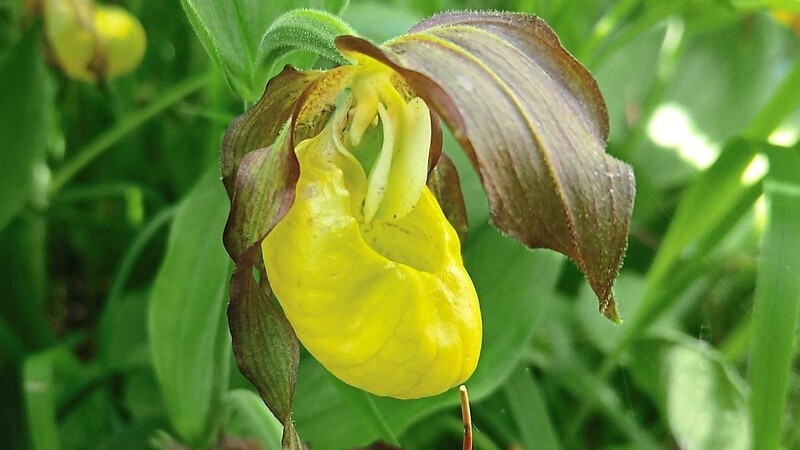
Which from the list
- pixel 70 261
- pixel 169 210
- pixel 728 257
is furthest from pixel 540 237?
pixel 70 261

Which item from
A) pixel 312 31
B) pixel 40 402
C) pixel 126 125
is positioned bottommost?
pixel 40 402

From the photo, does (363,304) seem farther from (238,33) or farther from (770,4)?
(770,4)

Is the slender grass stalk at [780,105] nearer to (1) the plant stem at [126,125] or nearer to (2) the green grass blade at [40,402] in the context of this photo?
(1) the plant stem at [126,125]

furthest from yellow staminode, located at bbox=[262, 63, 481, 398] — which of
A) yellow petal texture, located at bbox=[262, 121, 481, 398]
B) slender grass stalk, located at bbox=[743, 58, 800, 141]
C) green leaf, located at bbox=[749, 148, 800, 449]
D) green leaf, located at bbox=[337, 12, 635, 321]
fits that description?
slender grass stalk, located at bbox=[743, 58, 800, 141]

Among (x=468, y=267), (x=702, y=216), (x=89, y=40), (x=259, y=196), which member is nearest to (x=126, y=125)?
(x=89, y=40)

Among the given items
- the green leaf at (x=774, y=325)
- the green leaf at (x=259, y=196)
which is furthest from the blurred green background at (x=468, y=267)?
the green leaf at (x=259, y=196)

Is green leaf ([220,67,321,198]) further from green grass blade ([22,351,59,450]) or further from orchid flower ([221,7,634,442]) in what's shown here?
green grass blade ([22,351,59,450])
